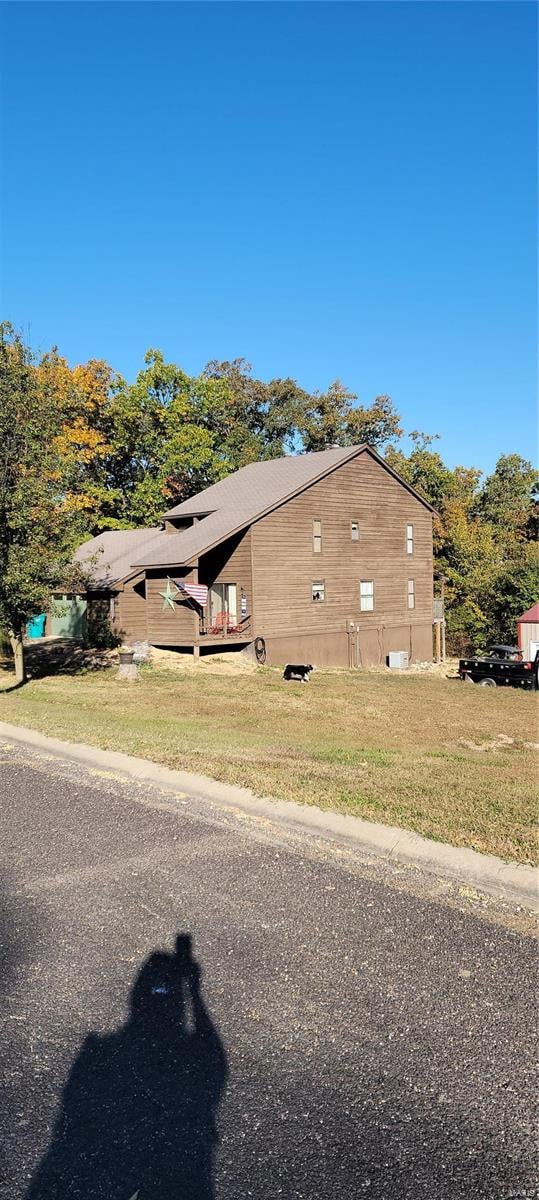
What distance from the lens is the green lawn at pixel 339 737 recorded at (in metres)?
6.87

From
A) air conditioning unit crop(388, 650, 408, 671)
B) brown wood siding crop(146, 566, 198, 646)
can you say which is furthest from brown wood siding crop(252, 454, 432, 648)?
brown wood siding crop(146, 566, 198, 646)

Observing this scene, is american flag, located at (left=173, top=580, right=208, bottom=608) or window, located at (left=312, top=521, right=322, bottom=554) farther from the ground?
window, located at (left=312, top=521, right=322, bottom=554)

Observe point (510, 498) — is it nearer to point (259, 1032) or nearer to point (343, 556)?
point (343, 556)

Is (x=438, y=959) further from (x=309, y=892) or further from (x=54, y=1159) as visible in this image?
(x=54, y=1159)

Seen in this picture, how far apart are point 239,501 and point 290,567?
12.6 feet

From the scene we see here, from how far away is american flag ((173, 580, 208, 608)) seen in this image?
27594mm

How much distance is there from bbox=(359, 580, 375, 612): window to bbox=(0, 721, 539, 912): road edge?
26.4 meters

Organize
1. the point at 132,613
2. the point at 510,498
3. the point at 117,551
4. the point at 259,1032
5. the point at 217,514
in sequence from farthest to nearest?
the point at 510,498 → the point at 117,551 → the point at 132,613 → the point at 217,514 → the point at 259,1032

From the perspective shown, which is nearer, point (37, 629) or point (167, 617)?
point (167, 617)

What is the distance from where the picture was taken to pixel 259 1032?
3490 mm

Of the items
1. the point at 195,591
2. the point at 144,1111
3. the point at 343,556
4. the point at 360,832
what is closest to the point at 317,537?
the point at 343,556

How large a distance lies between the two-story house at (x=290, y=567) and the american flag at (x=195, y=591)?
0.06 meters

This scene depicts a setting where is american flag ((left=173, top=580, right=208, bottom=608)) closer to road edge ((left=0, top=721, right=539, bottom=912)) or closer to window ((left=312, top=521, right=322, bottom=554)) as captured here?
window ((left=312, top=521, right=322, bottom=554))

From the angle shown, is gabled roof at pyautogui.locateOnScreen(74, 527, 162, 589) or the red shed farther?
the red shed
